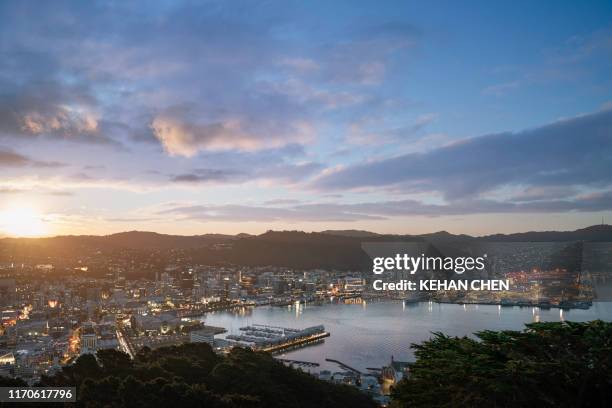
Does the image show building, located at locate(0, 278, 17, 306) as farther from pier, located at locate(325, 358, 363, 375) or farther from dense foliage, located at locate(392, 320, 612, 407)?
dense foliage, located at locate(392, 320, 612, 407)

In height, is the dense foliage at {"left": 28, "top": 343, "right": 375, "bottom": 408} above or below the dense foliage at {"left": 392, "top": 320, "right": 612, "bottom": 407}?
below

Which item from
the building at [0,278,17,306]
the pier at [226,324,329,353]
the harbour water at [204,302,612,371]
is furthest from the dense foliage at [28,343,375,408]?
the building at [0,278,17,306]

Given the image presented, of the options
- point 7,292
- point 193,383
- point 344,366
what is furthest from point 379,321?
point 7,292

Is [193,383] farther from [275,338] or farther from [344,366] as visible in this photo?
[275,338]

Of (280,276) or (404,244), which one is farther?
(280,276)

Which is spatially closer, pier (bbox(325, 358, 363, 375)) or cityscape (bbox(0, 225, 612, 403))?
pier (bbox(325, 358, 363, 375))

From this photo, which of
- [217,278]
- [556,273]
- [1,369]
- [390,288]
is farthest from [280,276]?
[1,369]

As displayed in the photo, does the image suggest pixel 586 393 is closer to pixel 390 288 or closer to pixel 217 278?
pixel 390 288

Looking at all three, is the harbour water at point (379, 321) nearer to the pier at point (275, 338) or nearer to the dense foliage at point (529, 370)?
the pier at point (275, 338)
